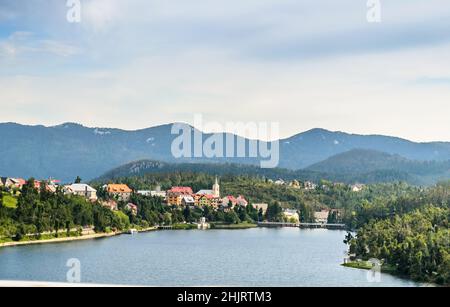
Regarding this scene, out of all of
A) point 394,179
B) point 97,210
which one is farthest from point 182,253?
point 394,179

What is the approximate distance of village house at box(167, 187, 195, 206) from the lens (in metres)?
22.9

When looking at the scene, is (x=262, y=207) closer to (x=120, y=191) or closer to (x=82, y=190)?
(x=120, y=191)

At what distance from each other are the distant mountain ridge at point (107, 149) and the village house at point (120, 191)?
588 inches

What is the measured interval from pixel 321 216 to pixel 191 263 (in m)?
15.0

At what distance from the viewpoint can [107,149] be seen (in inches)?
1945

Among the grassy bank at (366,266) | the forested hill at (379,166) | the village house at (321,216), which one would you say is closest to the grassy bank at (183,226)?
the village house at (321,216)

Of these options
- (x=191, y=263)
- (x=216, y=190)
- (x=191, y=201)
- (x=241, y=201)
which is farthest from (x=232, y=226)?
(x=191, y=263)

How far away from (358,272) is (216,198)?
16.1 metres

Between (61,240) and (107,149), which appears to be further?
(107,149)

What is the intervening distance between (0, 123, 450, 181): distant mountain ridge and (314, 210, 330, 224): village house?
1526 centimetres

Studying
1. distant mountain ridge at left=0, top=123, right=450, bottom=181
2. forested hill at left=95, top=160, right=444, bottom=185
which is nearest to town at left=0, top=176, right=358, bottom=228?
forested hill at left=95, top=160, right=444, bottom=185

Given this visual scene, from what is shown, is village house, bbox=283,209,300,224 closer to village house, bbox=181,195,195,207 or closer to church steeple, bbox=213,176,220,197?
church steeple, bbox=213,176,220,197

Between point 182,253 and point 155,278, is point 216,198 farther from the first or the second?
point 155,278
